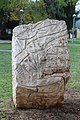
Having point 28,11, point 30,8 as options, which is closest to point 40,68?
point 30,8

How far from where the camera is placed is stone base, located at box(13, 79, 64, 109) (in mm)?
4250

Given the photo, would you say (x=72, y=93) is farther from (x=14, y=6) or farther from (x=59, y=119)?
(x=14, y=6)

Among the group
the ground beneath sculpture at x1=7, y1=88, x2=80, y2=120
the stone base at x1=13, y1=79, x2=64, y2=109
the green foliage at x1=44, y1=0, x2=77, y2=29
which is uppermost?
the stone base at x1=13, y1=79, x2=64, y2=109

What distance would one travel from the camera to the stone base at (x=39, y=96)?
13.9 feet

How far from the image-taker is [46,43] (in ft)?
14.4

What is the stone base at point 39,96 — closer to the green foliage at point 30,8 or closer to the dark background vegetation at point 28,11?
the dark background vegetation at point 28,11

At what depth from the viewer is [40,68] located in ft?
13.9

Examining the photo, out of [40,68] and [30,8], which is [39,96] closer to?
[40,68]

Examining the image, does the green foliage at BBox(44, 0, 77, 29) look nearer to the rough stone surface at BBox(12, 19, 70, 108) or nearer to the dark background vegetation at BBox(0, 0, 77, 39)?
the dark background vegetation at BBox(0, 0, 77, 39)

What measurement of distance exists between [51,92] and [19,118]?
538 mm

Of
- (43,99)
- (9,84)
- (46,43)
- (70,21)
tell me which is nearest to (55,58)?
(46,43)

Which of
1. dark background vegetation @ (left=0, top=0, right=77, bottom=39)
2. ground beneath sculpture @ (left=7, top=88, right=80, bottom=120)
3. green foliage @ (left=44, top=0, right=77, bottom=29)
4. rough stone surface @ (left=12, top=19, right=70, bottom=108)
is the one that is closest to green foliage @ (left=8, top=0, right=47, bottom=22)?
dark background vegetation @ (left=0, top=0, right=77, bottom=39)

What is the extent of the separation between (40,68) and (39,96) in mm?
366

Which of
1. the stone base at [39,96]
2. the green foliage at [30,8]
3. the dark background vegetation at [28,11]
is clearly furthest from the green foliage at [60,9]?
the stone base at [39,96]
